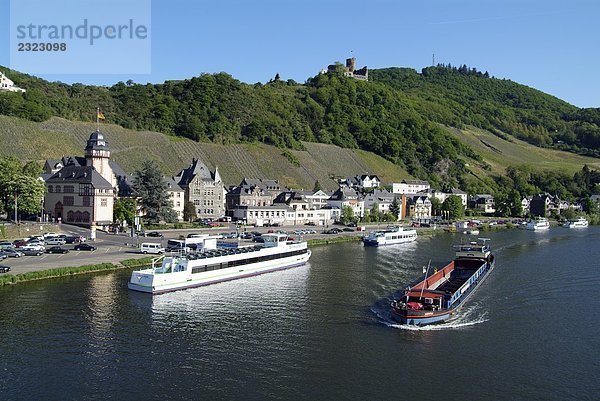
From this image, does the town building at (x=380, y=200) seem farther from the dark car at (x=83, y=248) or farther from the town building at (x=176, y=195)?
the dark car at (x=83, y=248)

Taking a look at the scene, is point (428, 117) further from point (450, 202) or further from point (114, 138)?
point (114, 138)

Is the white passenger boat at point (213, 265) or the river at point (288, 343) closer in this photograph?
the river at point (288, 343)

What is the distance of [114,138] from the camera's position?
89.4m

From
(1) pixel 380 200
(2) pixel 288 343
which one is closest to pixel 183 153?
(1) pixel 380 200

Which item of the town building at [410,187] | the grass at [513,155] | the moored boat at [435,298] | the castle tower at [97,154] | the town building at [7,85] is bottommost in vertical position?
the moored boat at [435,298]

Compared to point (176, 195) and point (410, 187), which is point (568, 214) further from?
point (176, 195)

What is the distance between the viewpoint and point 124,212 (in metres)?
58.8

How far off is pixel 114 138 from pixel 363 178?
43145mm

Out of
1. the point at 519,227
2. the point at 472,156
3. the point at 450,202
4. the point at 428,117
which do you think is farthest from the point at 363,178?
the point at 428,117

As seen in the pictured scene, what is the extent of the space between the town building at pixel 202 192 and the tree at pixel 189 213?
1384mm

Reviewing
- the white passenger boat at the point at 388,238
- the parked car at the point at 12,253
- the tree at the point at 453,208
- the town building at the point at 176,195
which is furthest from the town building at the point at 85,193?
the tree at the point at 453,208

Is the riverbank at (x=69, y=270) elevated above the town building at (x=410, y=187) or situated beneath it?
situated beneath

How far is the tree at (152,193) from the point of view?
62375 mm

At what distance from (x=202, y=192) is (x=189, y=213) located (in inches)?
176
